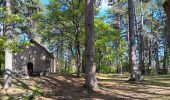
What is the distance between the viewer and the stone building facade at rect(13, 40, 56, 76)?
117 ft

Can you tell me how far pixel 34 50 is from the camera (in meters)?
36.6

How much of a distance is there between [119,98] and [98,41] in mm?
21149

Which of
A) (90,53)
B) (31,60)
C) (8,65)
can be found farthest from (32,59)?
(90,53)

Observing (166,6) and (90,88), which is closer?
(166,6)

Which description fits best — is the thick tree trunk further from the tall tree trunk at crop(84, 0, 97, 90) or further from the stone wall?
the stone wall

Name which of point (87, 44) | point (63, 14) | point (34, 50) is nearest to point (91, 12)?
point (87, 44)

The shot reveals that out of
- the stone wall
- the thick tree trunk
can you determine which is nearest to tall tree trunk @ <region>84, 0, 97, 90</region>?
the thick tree trunk

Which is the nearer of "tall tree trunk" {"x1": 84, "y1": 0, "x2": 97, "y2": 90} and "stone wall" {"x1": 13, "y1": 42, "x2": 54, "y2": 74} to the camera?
"tall tree trunk" {"x1": 84, "y1": 0, "x2": 97, "y2": 90}

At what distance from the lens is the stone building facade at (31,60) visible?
3581 cm

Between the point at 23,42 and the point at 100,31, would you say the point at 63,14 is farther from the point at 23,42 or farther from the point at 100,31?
the point at 23,42

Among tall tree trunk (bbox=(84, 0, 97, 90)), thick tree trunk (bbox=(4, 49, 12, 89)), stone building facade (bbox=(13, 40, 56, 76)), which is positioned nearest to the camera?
tall tree trunk (bbox=(84, 0, 97, 90))

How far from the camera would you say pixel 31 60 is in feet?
119

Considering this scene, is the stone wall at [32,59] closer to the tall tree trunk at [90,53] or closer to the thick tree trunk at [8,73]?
the thick tree trunk at [8,73]

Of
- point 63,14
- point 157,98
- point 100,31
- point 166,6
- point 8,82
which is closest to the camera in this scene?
point 166,6
